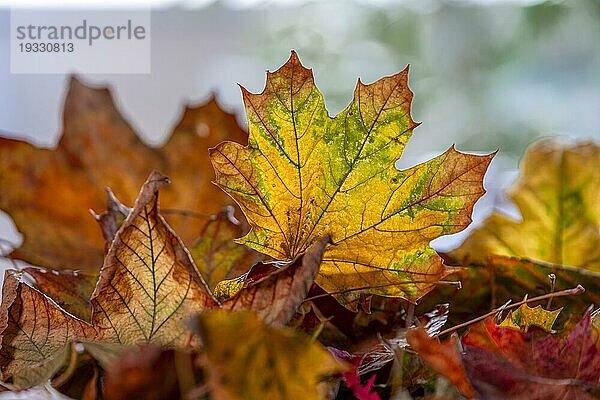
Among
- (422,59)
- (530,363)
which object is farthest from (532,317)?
(422,59)

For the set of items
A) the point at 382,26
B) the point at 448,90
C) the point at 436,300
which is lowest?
the point at 436,300

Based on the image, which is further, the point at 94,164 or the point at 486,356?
the point at 94,164

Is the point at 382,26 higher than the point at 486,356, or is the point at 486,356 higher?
the point at 382,26

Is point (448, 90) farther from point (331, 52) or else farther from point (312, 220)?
point (312, 220)

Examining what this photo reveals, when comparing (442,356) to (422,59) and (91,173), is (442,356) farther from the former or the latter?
(422,59)

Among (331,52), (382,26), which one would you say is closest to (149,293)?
(331,52)

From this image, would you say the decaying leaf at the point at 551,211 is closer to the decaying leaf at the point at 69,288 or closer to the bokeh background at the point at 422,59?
the decaying leaf at the point at 69,288

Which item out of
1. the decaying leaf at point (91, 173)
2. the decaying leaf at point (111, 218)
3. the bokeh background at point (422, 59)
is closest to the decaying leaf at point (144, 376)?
the decaying leaf at point (111, 218)
